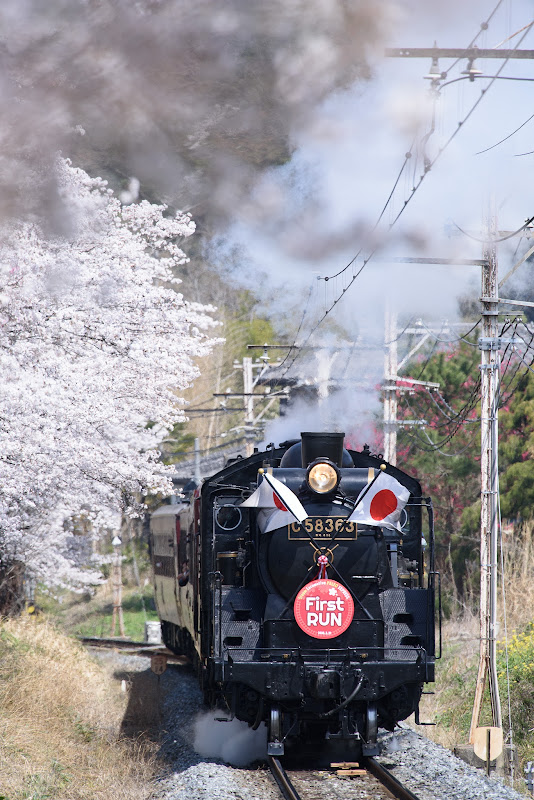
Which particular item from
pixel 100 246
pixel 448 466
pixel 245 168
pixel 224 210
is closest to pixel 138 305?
pixel 100 246

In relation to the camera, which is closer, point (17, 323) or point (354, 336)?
point (17, 323)

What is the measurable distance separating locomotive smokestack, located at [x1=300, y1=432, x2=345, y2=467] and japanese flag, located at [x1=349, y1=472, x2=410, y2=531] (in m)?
0.55

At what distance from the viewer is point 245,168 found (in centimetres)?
1219

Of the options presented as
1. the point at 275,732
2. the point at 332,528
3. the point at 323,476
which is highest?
the point at 323,476

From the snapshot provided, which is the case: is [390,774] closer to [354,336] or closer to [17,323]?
[17,323]

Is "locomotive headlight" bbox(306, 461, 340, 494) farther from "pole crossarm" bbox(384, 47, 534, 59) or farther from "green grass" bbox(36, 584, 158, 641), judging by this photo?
"green grass" bbox(36, 584, 158, 641)

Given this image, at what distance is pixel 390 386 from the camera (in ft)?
71.2

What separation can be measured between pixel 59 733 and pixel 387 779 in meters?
4.59

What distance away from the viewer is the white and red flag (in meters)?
9.99

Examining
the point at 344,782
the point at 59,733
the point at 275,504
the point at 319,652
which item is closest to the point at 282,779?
the point at 344,782

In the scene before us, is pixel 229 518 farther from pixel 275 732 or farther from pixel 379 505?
pixel 275 732

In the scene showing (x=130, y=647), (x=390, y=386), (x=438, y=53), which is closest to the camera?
(x=438, y=53)

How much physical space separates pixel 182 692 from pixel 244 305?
2449 centimetres

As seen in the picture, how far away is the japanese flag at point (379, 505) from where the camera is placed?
1010cm
